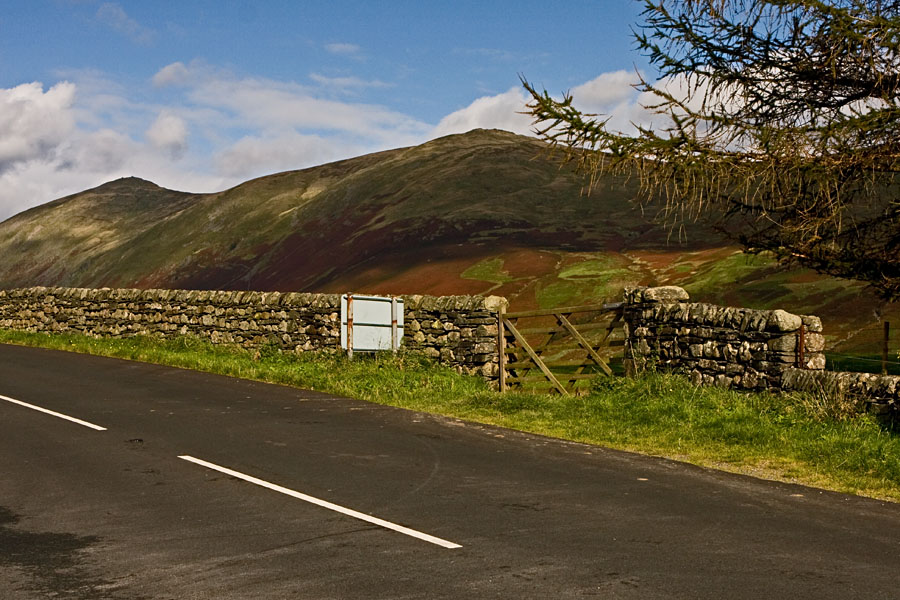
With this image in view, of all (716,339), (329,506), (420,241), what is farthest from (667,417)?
(420,241)

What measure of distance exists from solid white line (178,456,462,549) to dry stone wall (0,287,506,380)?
977cm

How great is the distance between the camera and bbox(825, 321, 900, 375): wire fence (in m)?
21.1

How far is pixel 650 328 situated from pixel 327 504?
9.56 m

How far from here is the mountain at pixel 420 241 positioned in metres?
60.2

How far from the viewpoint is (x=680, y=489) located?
31.3ft

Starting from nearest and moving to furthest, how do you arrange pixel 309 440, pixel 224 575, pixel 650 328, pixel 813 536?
pixel 224 575 < pixel 813 536 < pixel 309 440 < pixel 650 328

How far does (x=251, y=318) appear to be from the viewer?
79.3 ft

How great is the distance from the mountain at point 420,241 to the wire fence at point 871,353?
0.91 m

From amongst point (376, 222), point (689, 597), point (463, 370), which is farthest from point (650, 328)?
point (376, 222)

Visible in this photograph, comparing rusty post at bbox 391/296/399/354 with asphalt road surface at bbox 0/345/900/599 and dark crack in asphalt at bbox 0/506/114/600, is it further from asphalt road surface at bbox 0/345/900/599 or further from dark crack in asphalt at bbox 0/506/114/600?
dark crack in asphalt at bbox 0/506/114/600

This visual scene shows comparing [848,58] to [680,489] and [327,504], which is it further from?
[327,504]

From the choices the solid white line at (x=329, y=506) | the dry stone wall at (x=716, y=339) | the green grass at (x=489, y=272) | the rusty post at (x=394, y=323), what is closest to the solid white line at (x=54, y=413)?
the solid white line at (x=329, y=506)

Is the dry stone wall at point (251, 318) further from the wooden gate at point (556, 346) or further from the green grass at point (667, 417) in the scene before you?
the green grass at point (667, 417)

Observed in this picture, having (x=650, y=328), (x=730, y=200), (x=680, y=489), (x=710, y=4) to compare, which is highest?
(x=710, y=4)
